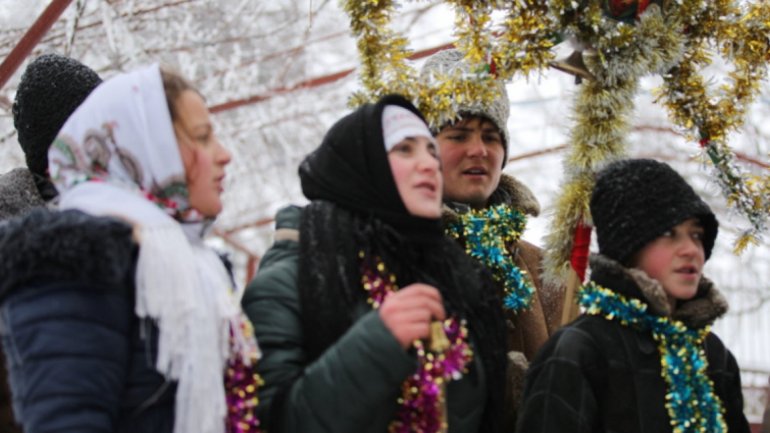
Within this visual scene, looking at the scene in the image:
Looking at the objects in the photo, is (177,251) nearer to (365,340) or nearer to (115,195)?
(115,195)

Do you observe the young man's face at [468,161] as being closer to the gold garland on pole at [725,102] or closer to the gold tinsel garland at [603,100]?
the gold tinsel garland at [603,100]

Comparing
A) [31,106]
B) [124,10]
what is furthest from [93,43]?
[31,106]

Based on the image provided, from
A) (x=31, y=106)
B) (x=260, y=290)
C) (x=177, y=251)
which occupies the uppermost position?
(x=31, y=106)

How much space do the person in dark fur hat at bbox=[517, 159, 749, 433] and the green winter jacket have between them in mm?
338

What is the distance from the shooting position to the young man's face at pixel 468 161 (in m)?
3.14

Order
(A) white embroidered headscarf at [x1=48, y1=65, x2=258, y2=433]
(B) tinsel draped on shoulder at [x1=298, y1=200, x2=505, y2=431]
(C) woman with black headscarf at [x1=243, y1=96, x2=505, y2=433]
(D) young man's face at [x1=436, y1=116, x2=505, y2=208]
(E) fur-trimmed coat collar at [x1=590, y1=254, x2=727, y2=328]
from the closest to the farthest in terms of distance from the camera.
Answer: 1. (A) white embroidered headscarf at [x1=48, y1=65, x2=258, y2=433]
2. (C) woman with black headscarf at [x1=243, y1=96, x2=505, y2=433]
3. (B) tinsel draped on shoulder at [x1=298, y1=200, x2=505, y2=431]
4. (E) fur-trimmed coat collar at [x1=590, y1=254, x2=727, y2=328]
5. (D) young man's face at [x1=436, y1=116, x2=505, y2=208]

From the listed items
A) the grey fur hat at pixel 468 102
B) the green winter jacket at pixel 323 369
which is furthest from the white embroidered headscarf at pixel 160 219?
the grey fur hat at pixel 468 102

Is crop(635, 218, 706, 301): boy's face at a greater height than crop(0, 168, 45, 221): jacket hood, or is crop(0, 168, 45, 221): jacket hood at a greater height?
crop(0, 168, 45, 221): jacket hood

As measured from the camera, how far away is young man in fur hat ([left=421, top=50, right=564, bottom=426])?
304 centimetres

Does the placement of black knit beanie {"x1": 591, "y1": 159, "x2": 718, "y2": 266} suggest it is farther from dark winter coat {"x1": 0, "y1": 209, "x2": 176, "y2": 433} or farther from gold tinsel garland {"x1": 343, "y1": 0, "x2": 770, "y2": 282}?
dark winter coat {"x1": 0, "y1": 209, "x2": 176, "y2": 433}

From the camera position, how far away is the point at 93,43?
6691 millimetres

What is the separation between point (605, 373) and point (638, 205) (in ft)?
1.58

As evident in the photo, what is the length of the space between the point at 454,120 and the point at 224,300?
129 centimetres

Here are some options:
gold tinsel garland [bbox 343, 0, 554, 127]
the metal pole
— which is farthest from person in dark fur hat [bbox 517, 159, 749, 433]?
the metal pole
